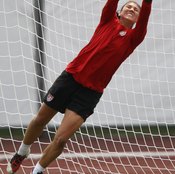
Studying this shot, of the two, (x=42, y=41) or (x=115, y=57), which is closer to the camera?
(x=115, y=57)

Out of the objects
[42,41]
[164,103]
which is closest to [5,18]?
[42,41]

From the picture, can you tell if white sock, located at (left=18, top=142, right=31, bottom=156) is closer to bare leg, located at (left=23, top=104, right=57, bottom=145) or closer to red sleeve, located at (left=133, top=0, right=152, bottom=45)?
bare leg, located at (left=23, top=104, right=57, bottom=145)

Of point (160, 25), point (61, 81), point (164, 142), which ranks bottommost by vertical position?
point (164, 142)

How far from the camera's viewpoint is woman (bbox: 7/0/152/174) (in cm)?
367

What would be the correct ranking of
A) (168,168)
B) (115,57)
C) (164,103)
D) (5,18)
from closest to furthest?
(115,57)
(168,168)
(5,18)
(164,103)

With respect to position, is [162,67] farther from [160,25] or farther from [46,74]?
[46,74]

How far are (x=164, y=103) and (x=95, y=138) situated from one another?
0.82 m

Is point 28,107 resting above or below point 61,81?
below

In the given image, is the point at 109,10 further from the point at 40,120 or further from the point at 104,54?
the point at 40,120

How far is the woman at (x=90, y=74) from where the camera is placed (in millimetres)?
3666

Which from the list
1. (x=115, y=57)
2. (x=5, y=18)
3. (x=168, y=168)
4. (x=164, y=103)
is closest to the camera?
(x=115, y=57)

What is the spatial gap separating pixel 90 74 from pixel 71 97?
0.19 metres

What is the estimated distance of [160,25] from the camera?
5.86m

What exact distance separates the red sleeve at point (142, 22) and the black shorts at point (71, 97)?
43cm
